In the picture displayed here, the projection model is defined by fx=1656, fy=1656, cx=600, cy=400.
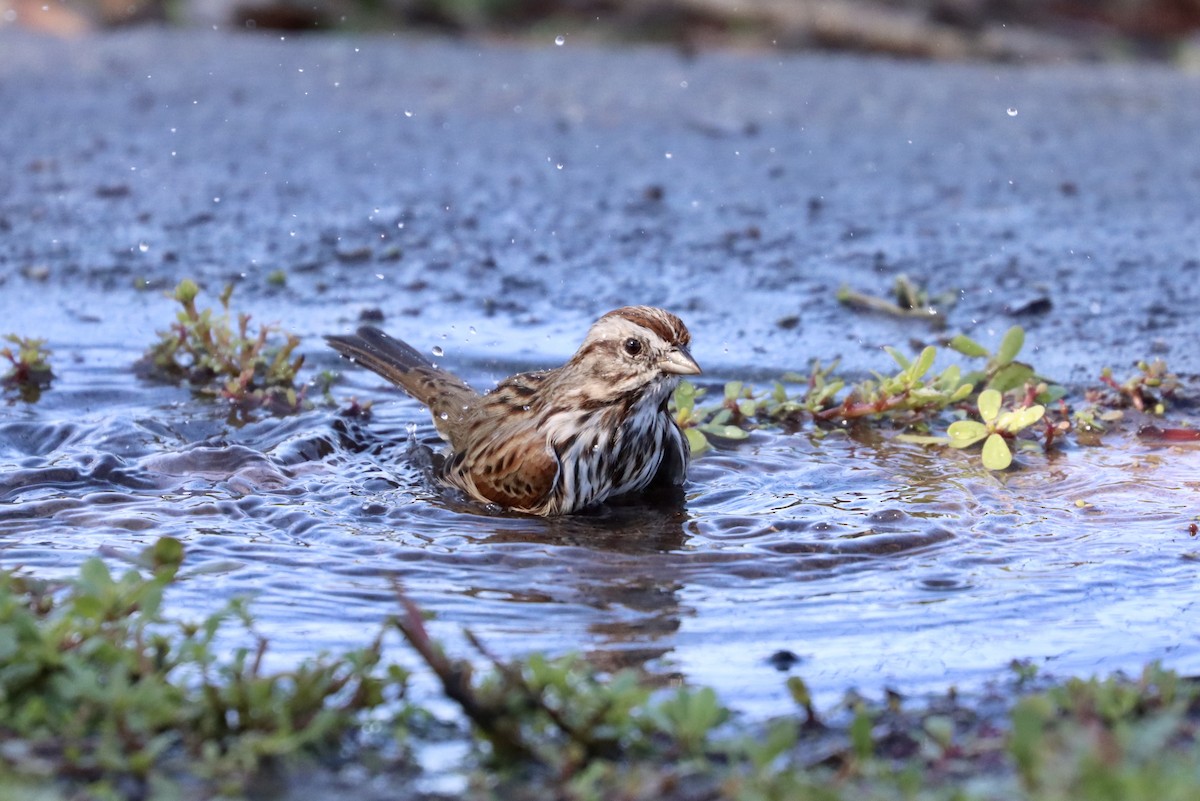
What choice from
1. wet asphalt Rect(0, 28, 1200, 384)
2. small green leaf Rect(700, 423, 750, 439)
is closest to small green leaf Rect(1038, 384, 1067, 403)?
wet asphalt Rect(0, 28, 1200, 384)

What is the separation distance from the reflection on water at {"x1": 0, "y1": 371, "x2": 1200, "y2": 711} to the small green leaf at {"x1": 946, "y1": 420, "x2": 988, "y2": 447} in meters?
0.07

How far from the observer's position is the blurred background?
1505 centimetres

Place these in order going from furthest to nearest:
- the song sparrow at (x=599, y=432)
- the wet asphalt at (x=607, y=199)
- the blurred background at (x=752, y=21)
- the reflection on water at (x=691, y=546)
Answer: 1. the blurred background at (x=752, y=21)
2. the wet asphalt at (x=607, y=199)
3. the song sparrow at (x=599, y=432)
4. the reflection on water at (x=691, y=546)

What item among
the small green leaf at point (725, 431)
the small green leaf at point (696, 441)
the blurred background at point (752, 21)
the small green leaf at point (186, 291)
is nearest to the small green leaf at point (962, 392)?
the small green leaf at point (725, 431)

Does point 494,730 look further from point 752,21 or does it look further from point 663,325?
point 752,21

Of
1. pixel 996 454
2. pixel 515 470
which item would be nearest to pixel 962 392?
pixel 996 454

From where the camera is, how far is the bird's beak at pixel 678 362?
5170 millimetres

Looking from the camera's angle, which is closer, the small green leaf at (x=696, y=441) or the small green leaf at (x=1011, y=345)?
the small green leaf at (x=696, y=441)

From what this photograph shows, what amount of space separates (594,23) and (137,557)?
559 inches

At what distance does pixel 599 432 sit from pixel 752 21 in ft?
36.7

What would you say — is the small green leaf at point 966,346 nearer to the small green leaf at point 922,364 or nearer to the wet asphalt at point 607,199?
the small green leaf at point 922,364

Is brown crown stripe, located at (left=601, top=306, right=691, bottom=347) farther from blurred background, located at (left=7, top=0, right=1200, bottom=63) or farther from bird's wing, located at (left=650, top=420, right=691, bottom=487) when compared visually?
blurred background, located at (left=7, top=0, right=1200, bottom=63)

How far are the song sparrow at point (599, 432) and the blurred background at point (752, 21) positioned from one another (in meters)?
10.2

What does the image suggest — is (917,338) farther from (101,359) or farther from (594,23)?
A: (594,23)
